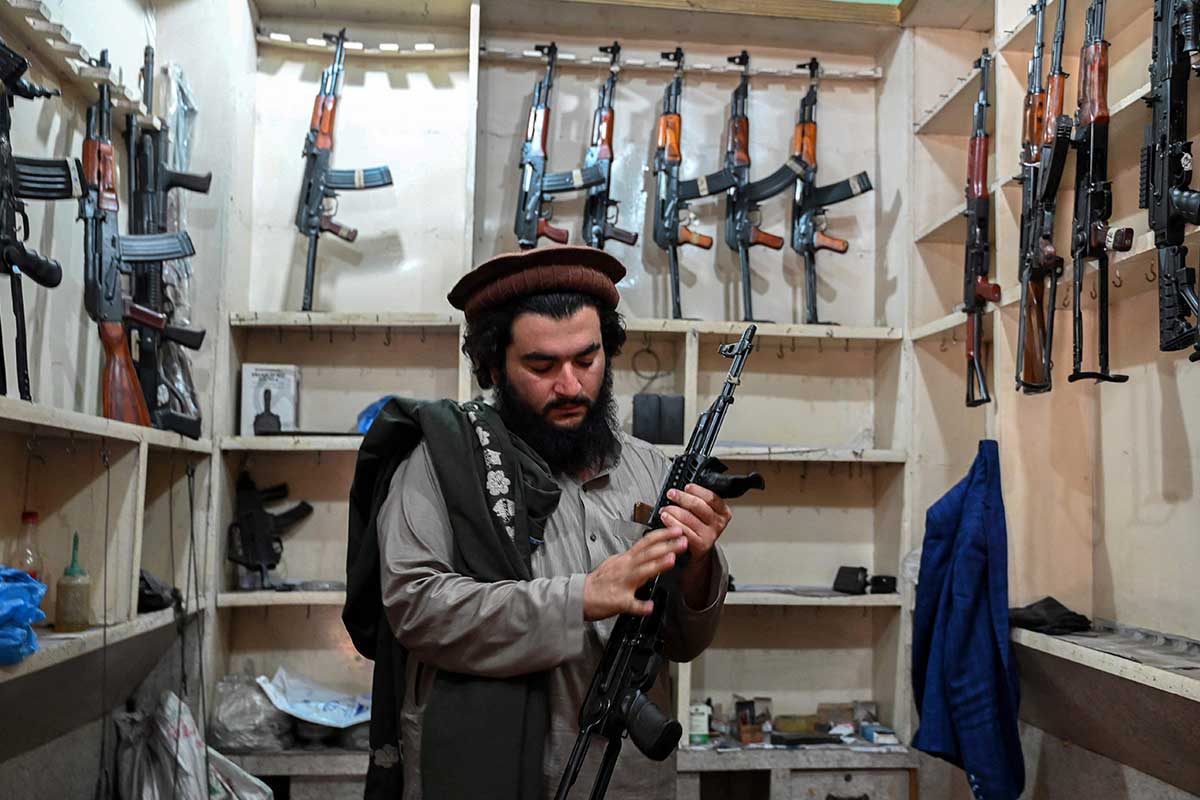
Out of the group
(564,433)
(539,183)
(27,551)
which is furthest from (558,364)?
(539,183)

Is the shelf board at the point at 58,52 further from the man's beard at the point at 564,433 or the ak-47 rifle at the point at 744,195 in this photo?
the ak-47 rifle at the point at 744,195

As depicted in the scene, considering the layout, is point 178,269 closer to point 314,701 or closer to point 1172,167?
point 314,701

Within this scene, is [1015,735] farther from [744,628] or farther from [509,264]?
[509,264]

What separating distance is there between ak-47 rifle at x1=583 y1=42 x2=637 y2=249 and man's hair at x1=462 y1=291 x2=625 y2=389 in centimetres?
179

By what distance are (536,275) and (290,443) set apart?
Result: 6.43 ft

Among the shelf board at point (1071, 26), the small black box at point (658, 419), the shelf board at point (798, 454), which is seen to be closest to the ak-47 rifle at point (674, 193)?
the small black box at point (658, 419)

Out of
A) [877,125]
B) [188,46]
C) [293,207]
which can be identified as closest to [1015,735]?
[877,125]

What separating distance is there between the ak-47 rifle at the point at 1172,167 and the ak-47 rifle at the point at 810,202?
1.53 m

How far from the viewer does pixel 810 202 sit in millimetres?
3756

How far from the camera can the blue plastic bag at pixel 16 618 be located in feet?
6.16

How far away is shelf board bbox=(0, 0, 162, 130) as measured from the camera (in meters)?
2.29

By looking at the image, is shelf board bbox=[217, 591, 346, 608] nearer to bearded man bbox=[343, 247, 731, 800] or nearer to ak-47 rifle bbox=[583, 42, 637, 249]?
ak-47 rifle bbox=[583, 42, 637, 249]

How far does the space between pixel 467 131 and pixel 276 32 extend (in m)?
0.90

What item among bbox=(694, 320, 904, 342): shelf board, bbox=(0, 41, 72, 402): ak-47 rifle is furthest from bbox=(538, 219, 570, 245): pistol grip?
bbox=(0, 41, 72, 402): ak-47 rifle
